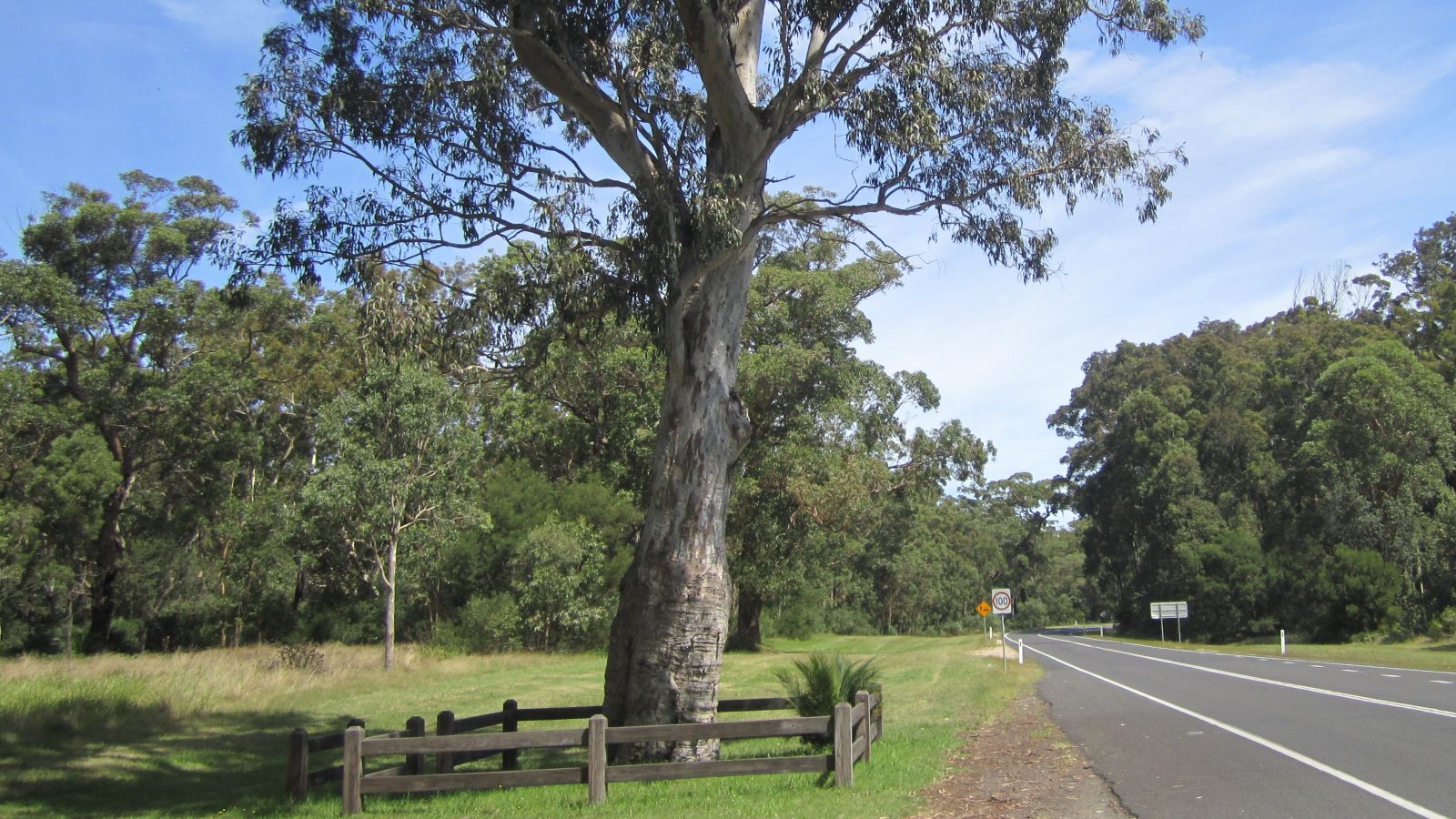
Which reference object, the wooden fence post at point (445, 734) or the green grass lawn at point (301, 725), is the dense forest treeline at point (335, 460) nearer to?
the green grass lawn at point (301, 725)

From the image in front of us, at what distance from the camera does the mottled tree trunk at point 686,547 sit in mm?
11031

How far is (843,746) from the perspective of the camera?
9281 millimetres

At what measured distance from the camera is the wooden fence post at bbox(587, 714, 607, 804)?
8836 mm

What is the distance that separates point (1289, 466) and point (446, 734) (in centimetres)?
5809

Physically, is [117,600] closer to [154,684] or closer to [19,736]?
[154,684]

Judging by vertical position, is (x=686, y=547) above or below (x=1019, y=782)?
above

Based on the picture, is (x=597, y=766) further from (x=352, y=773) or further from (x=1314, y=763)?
(x=1314, y=763)

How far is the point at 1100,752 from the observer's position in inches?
452

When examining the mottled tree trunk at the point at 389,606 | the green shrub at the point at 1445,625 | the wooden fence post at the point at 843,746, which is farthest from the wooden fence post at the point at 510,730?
the green shrub at the point at 1445,625

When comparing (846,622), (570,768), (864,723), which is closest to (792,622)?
(846,622)

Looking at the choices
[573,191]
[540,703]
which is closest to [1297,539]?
[540,703]

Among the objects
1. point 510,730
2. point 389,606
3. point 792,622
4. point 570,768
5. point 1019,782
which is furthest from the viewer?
point 792,622

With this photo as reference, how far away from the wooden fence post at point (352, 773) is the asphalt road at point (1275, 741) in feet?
21.2

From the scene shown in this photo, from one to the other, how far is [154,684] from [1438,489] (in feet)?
164
